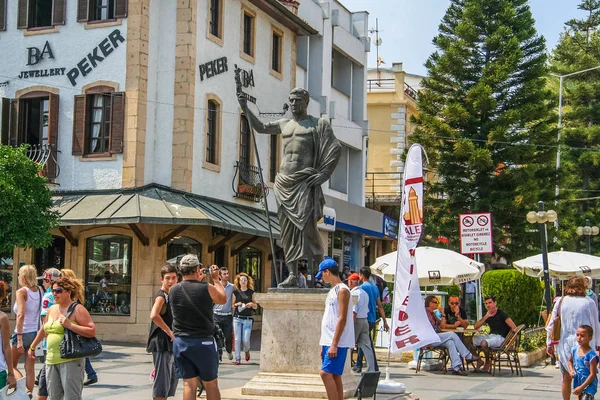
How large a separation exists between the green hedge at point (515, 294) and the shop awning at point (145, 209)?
232 inches

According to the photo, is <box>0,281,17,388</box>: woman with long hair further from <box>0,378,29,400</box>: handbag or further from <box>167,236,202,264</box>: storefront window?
<box>167,236,202,264</box>: storefront window

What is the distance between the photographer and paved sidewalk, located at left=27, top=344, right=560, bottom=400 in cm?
1255

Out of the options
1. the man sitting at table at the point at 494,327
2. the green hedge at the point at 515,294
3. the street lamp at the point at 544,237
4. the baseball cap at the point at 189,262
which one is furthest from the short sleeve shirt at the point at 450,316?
the baseball cap at the point at 189,262

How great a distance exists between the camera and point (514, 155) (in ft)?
107

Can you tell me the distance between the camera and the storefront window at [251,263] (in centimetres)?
2672

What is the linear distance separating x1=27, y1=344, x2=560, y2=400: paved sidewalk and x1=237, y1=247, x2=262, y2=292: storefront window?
8.72 m

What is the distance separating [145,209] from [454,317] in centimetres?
764

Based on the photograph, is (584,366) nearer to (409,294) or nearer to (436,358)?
(409,294)

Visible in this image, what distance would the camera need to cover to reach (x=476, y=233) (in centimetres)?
1873

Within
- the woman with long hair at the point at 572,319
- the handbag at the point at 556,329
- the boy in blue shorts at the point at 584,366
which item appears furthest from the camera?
the handbag at the point at 556,329

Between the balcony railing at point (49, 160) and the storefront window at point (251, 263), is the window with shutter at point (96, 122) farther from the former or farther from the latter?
the storefront window at point (251, 263)

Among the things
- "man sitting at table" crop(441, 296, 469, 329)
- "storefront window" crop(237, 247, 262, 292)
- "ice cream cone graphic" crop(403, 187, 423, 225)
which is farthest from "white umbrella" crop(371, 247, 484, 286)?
"storefront window" crop(237, 247, 262, 292)

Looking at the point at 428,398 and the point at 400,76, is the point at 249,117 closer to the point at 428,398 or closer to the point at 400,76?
the point at 428,398

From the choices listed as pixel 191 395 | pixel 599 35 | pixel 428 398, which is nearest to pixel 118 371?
pixel 428 398
